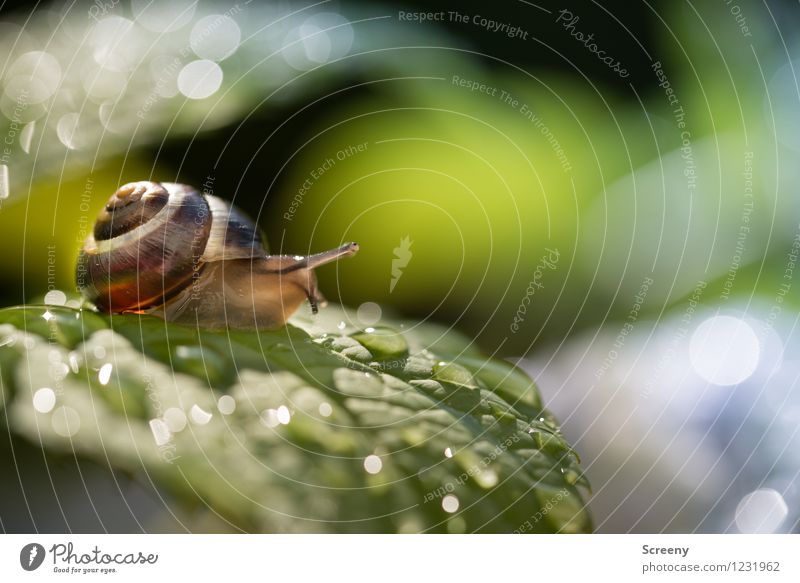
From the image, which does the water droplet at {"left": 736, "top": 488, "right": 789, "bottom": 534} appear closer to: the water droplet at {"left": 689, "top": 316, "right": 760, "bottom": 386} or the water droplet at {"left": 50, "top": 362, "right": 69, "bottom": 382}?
the water droplet at {"left": 689, "top": 316, "right": 760, "bottom": 386}

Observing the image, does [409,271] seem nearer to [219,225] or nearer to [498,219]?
[498,219]

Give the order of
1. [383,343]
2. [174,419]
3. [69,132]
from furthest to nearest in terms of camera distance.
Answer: [69,132] → [383,343] → [174,419]

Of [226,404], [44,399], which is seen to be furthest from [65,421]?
[226,404]

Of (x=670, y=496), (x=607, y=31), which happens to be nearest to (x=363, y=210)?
(x=607, y=31)

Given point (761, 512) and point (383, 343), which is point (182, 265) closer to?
point (383, 343)

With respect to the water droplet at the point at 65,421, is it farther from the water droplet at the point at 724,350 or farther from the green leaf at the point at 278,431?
the water droplet at the point at 724,350
